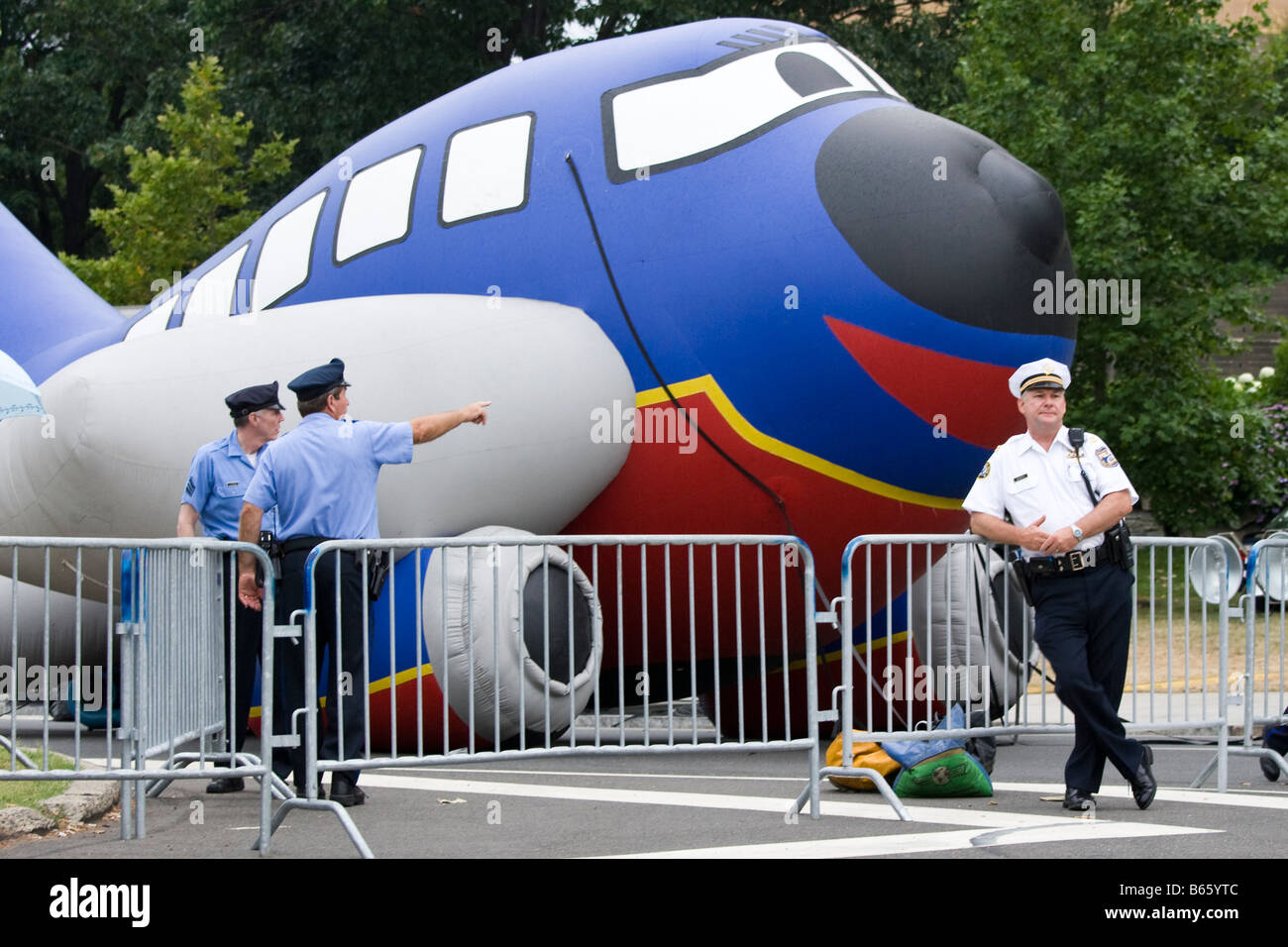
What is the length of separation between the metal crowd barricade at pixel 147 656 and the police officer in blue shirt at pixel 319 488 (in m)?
0.26

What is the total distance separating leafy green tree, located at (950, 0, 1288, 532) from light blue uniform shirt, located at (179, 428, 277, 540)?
17.0m

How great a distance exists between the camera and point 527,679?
9078 millimetres

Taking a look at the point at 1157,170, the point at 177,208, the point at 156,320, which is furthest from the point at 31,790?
the point at 1157,170

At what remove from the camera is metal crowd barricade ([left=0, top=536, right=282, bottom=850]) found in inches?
264

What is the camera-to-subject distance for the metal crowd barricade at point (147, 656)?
671 centimetres

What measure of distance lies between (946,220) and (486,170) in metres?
2.65

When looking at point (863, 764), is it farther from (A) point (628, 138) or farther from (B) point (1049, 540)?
(A) point (628, 138)

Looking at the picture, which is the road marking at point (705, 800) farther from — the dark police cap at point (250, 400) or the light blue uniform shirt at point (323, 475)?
the dark police cap at point (250, 400)

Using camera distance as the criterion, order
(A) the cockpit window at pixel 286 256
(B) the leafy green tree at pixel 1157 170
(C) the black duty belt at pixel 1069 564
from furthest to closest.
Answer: (B) the leafy green tree at pixel 1157 170 < (A) the cockpit window at pixel 286 256 < (C) the black duty belt at pixel 1069 564

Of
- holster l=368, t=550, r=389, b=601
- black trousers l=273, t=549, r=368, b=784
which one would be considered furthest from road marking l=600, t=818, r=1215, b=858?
holster l=368, t=550, r=389, b=601

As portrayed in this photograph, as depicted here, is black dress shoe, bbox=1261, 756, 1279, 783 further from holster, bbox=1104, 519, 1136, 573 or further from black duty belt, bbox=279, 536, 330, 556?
black duty belt, bbox=279, 536, 330, 556

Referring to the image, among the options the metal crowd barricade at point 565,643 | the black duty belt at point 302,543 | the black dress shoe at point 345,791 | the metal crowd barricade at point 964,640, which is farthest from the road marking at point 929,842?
the black duty belt at point 302,543

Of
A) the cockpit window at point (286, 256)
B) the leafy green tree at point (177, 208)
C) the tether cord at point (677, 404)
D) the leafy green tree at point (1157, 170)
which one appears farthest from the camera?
the leafy green tree at point (177, 208)

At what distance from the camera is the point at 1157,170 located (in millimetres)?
24984
